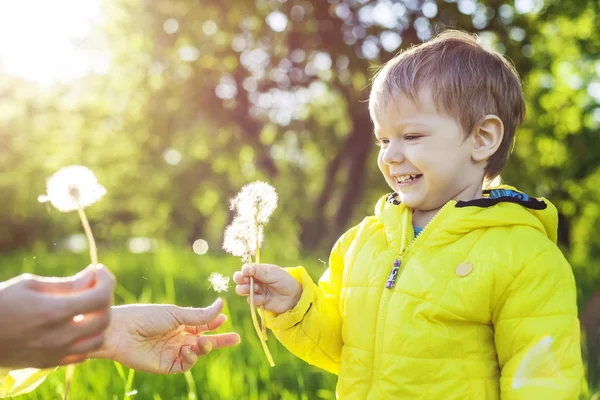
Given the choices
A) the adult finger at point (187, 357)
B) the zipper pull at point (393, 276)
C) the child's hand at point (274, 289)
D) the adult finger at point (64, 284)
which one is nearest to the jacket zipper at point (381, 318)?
the zipper pull at point (393, 276)

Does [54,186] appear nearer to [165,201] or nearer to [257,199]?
[257,199]

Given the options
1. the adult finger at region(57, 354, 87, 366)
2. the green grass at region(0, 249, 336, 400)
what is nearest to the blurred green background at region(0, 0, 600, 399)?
the green grass at region(0, 249, 336, 400)

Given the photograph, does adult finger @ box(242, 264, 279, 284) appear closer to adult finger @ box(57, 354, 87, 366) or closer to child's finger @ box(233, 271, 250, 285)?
child's finger @ box(233, 271, 250, 285)

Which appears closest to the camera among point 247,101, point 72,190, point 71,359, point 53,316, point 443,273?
point 53,316

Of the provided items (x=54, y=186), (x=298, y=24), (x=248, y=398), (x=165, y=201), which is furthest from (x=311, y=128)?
(x=54, y=186)

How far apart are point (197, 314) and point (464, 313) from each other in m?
0.75

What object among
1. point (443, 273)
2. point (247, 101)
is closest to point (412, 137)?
point (443, 273)

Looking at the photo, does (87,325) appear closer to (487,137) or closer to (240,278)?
(240,278)

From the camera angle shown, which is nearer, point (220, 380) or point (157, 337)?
point (157, 337)

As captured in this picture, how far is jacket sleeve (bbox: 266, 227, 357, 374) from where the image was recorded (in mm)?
2035

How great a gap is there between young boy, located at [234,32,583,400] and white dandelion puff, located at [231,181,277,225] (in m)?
0.16

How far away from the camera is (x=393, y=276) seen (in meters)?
1.92

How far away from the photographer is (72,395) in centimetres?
278

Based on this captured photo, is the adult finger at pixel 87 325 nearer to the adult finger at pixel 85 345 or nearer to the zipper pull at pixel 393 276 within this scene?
the adult finger at pixel 85 345
